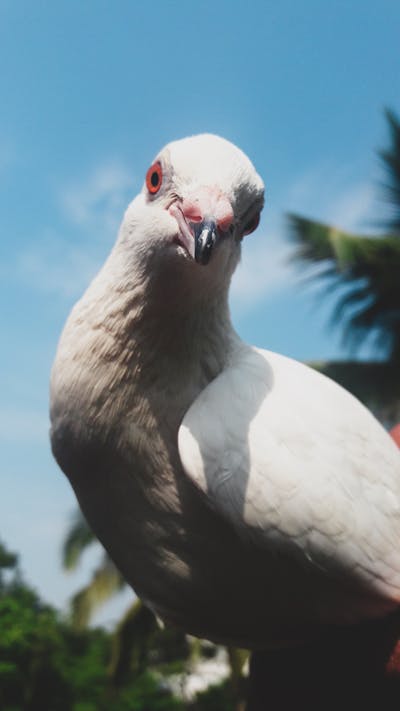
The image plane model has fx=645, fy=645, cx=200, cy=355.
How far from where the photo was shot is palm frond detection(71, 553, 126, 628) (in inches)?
595

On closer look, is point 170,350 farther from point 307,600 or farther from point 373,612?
point 373,612

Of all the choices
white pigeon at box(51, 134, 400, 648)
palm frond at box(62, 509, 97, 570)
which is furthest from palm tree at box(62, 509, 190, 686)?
white pigeon at box(51, 134, 400, 648)

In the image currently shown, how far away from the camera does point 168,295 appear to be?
221cm

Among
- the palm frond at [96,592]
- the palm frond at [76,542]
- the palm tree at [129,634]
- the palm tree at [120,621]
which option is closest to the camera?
the palm tree at [129,634]

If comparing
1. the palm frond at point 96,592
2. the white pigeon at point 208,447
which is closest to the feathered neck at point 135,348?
the white pigeon at point 208,447

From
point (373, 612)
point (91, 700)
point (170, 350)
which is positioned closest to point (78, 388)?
point (170, 350)

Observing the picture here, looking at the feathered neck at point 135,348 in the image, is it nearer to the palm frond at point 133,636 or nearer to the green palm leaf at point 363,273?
the palm frond at point 133,636

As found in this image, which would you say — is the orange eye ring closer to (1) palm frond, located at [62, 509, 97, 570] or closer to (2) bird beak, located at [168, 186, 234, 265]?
(2) bird beak, located at [168, 186, 234, 265]

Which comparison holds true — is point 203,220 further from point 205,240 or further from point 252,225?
point 252,225

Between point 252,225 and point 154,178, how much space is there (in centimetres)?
39

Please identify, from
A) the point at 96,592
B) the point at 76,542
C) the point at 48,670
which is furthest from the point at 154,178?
the point at 76,542

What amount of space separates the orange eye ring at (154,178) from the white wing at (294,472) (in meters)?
0.72

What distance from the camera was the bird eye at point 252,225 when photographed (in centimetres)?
232

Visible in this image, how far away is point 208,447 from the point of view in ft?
7.06
